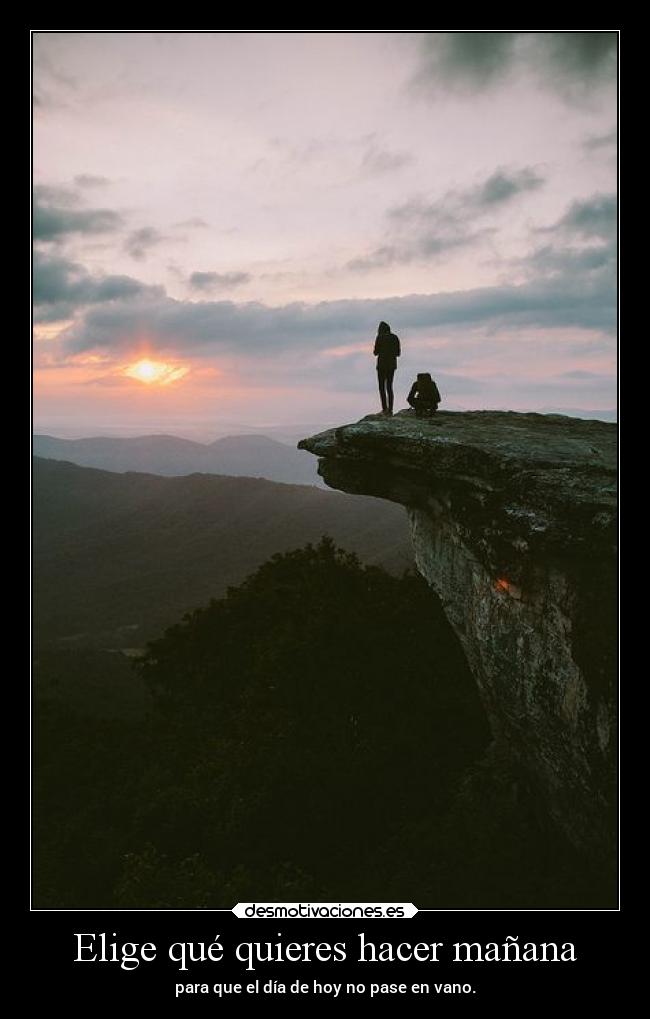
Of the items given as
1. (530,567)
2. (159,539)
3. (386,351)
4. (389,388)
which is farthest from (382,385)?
(159,539)

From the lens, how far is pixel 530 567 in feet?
37.1

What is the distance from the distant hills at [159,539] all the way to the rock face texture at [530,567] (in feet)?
123

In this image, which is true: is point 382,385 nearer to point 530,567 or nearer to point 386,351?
point 386,351

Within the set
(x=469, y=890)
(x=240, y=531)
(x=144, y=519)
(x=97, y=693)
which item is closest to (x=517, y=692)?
(x=469, y=890)

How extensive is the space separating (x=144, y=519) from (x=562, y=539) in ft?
326

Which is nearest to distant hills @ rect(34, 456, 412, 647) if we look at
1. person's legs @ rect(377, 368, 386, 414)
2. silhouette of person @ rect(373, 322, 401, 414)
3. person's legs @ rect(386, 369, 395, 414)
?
person's legs @ rect(386, 369, 395, 414)

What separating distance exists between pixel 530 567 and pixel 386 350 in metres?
7.07

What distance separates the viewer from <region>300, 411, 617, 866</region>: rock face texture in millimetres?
10227

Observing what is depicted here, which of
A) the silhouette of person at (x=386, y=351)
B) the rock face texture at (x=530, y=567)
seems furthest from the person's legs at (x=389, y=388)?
the rock face texture at (x=530, y=567)

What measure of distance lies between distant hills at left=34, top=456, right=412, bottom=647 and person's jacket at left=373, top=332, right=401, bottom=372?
38793 millimetres

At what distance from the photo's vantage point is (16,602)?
8406 millimetres

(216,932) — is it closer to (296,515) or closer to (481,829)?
(481,829)

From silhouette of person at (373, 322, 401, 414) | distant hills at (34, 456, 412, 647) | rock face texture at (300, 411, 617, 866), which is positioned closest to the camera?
rock face texture at (300, 411, 617, 866)

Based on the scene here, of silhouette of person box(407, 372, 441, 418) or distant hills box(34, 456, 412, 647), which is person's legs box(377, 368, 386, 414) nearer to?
silhouette of person box(407, 372, 441, 418)
